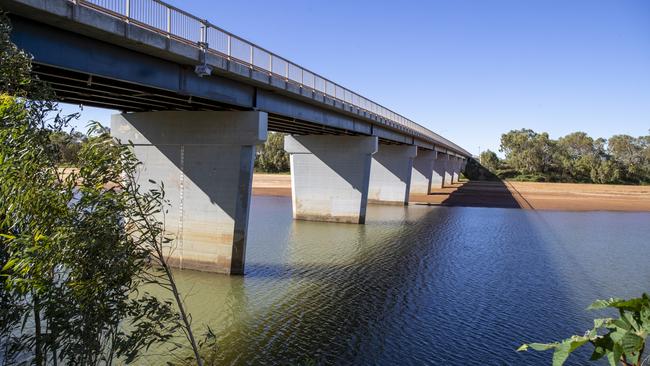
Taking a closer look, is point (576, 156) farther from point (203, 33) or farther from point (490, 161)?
point (203, 33)

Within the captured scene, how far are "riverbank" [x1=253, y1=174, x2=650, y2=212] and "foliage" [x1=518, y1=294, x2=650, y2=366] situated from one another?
179 feet

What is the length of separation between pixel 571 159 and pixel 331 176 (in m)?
94.4

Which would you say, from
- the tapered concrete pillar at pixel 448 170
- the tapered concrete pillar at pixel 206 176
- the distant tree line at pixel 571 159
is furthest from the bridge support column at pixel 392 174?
the distant tree line at pixel 571 159

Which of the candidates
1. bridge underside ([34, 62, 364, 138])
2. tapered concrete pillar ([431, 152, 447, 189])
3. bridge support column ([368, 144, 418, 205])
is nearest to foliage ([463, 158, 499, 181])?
tapered concrete pillar ([431, 152, 447, 189])

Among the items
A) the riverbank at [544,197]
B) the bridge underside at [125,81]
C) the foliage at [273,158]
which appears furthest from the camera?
the foliage at [273,158]

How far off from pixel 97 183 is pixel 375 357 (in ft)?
28.7

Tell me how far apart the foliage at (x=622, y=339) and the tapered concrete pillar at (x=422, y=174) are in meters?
64.9

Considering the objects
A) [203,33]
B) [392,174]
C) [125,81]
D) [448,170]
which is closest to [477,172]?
[448,170]

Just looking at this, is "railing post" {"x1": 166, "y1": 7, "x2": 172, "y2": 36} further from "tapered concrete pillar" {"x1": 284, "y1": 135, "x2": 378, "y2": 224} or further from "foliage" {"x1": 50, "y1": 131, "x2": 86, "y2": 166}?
"tapered concrete pillar" {"x1": 284, "y1": 135, "x2": 378, "y2": 224}

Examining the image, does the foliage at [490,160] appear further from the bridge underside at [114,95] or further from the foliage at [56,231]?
the foliage at [56,231]

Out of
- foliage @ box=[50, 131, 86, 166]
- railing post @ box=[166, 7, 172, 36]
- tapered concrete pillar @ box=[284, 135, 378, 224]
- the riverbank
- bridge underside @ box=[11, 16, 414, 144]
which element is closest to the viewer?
foliage @ box=[50, 131, 86, 166]

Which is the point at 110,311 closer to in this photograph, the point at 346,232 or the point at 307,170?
the point at 346,232

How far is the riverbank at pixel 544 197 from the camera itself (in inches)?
A: 2297

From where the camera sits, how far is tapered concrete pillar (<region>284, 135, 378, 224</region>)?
125 ft
